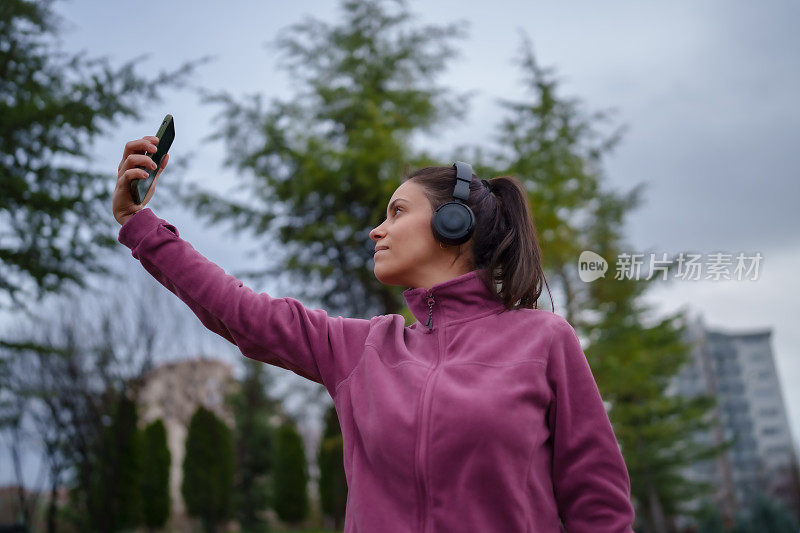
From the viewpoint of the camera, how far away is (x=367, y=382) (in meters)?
1.43

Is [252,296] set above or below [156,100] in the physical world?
below

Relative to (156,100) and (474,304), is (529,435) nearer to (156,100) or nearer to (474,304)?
(474,304)

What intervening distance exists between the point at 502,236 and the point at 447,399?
547mm

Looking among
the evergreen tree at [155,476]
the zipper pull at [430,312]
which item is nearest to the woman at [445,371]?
the zipper pull at [430,312]

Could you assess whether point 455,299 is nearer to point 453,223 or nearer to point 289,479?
point 453,223

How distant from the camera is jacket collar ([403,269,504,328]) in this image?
1528mm

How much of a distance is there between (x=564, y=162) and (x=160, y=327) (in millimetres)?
9744

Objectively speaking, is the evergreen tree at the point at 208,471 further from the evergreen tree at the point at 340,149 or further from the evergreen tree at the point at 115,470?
the evergreen tree at the point at 340,149

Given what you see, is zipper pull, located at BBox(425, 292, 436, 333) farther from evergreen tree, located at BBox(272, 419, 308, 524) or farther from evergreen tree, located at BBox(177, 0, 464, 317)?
evergreen tree, located at BBox(272, 419, 308, 524)

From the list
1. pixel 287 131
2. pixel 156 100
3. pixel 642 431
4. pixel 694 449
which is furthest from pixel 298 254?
pixel 694 449

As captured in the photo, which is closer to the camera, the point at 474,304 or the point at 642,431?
the point at 474,304

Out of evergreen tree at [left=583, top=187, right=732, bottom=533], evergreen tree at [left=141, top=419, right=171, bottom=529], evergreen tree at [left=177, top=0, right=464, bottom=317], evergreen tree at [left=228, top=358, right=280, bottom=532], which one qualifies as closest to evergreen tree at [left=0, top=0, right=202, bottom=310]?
evergreen tree at [left=177, top=0, right=464, bottom=317]

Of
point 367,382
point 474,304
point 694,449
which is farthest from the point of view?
point 694,449

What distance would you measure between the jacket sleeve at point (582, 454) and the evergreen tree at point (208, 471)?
1670 centimetres
